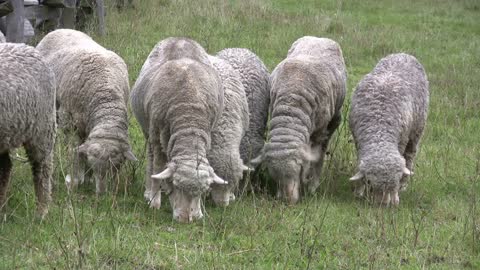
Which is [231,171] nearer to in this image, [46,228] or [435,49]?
[46,228]

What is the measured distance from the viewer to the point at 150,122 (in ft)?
24.0

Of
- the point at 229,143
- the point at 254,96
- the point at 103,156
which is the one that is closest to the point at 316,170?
the point at 254,96

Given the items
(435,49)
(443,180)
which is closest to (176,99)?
(443,180)

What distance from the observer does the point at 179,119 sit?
7.00m

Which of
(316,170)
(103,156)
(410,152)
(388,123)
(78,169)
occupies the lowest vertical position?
(316,170)

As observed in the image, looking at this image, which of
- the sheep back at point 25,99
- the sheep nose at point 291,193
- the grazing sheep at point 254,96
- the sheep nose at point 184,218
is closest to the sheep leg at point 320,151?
the sheep nose at point 291,193

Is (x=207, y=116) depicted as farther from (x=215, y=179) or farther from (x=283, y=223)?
(x=283, y=223)

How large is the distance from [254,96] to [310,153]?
908 mm

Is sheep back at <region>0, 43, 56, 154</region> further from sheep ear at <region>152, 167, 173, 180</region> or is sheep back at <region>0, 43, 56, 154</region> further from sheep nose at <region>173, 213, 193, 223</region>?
sheep nose at <region>173, 213, 193, 223</region>

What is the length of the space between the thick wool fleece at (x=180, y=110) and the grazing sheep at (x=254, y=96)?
0.82 metres

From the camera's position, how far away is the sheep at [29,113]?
5.95 metres

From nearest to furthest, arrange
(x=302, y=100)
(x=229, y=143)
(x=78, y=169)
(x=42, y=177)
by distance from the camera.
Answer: (x=42, y=177), (x=229, y=143), (x=78, y=169), (x=302, y=100)

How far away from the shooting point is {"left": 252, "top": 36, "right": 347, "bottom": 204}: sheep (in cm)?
773

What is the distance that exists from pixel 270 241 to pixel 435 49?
982 centimetres
